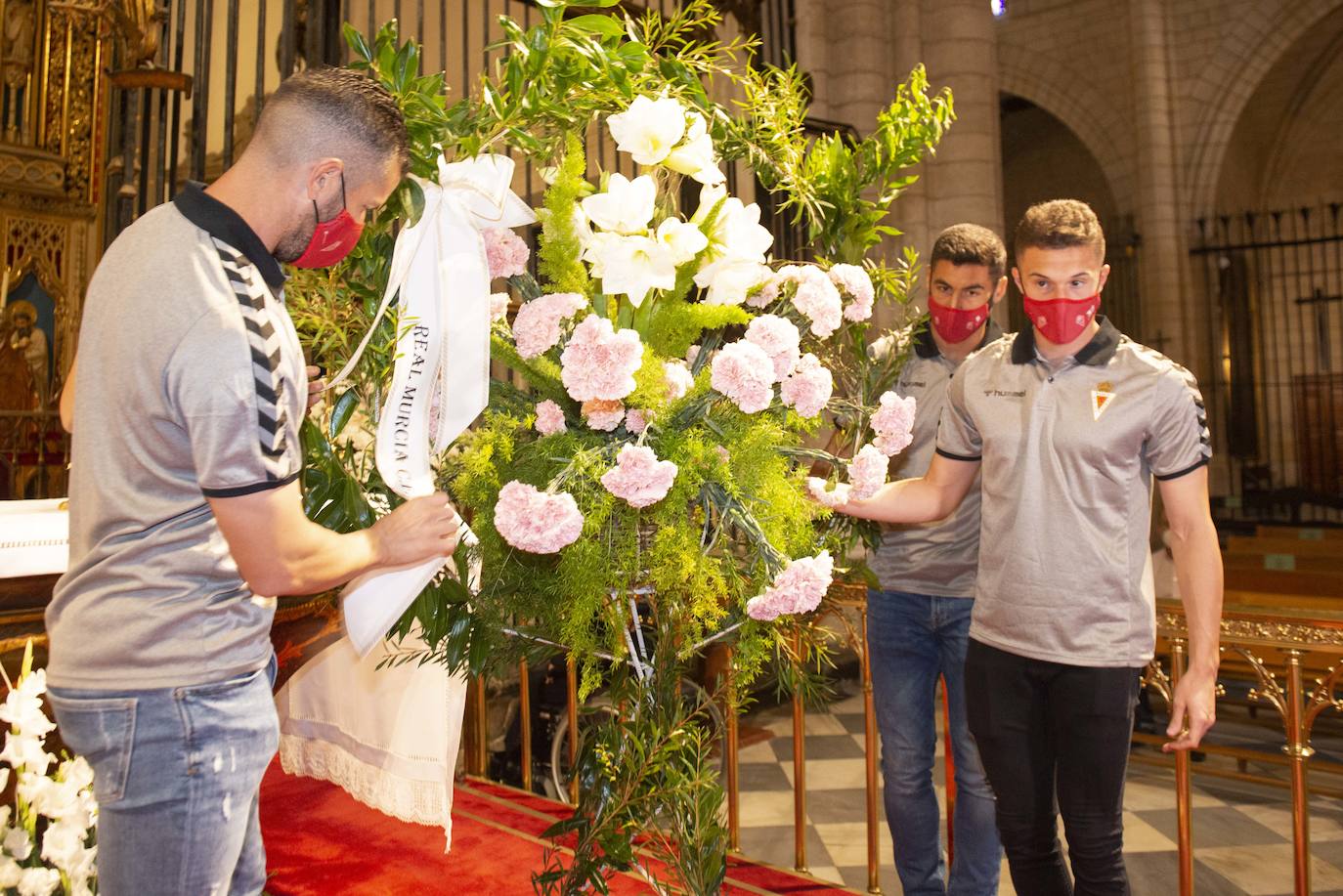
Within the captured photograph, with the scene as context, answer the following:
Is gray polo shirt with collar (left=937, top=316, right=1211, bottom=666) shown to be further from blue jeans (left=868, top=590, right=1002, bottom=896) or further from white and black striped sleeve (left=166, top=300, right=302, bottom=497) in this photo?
white and black striped sleeve (left=166, top=300, right=302, bottom=497)

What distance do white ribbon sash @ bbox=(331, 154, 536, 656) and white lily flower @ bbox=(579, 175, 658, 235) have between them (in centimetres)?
18

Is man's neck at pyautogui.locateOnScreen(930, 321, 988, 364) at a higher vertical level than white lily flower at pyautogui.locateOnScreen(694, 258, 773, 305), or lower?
higher

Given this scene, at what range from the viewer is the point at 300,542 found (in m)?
1.31

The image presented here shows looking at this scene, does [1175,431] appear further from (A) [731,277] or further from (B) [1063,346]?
(A) [731,277]

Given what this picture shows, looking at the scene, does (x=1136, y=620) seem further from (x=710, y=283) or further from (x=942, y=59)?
(x=942, y=59)

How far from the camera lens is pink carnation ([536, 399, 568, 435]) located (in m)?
1.63

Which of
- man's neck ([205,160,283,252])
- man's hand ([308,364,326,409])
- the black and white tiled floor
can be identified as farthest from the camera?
the black and white tiled floor

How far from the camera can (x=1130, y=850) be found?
3998mm

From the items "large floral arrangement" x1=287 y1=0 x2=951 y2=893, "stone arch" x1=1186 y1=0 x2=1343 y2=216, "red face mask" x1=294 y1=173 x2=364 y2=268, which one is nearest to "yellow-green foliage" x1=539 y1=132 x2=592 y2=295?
"large floral arrangement" x1=287 y1=0 x2=951 y2=893

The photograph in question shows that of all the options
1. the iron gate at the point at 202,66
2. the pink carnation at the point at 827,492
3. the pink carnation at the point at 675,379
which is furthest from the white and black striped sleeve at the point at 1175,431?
the iron gate at the point at 202,66

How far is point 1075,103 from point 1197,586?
1279cm

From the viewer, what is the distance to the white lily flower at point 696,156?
5.32 feet

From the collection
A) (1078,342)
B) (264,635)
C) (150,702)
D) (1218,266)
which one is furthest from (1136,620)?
(1218,266)

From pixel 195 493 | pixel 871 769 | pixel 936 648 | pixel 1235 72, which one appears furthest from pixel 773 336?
pixel 1235 72
